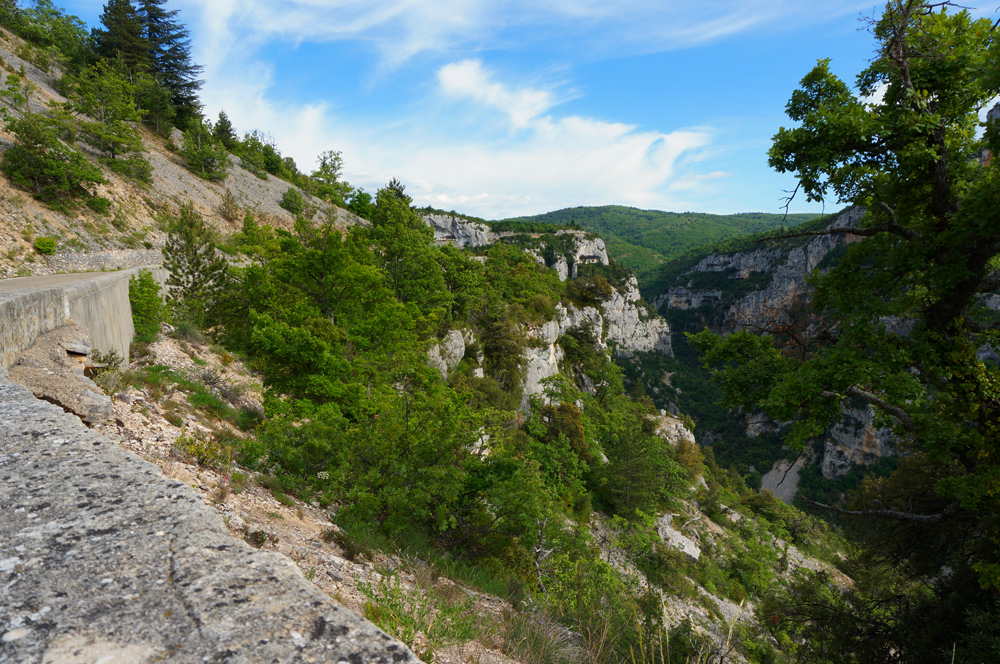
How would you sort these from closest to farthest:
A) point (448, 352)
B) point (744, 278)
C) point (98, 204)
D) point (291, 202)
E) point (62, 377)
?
1. point (62, 377)
2. point (98, 204)
3. point (448, 352)
4. point (291, 202)
5. point (744, 278)

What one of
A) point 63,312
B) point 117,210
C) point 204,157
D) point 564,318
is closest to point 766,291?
point 564,318

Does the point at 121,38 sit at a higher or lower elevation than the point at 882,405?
higher

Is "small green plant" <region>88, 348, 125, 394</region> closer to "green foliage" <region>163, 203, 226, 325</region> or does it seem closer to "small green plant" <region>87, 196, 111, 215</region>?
"green foliage" <region>163, 203, 226, 325</region>

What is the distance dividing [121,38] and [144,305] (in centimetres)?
4090

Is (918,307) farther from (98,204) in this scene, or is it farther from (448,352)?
(98,204)

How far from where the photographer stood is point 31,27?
33250mm

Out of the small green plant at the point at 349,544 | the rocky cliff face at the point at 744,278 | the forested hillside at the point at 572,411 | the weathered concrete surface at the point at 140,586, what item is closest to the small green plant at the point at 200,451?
the forested hillside at the point at 572,411


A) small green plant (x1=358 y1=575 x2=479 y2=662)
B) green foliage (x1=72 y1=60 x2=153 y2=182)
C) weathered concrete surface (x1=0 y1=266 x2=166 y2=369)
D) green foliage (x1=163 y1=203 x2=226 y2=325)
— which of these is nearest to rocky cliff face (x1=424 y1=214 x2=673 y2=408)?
green foliage (x1=163 y1=203 x2=226 y2=325)

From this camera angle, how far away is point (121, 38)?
36.2 metres

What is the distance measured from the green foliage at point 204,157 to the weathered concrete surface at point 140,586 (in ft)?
131

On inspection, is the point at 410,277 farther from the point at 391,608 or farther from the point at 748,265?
the point at 748,265

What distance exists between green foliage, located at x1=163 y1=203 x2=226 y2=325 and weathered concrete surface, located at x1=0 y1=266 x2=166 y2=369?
17.8 ft

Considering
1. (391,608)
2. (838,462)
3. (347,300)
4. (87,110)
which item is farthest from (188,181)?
(838,462)

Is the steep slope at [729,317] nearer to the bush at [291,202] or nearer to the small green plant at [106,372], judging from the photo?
the small green plant at [106,372]
